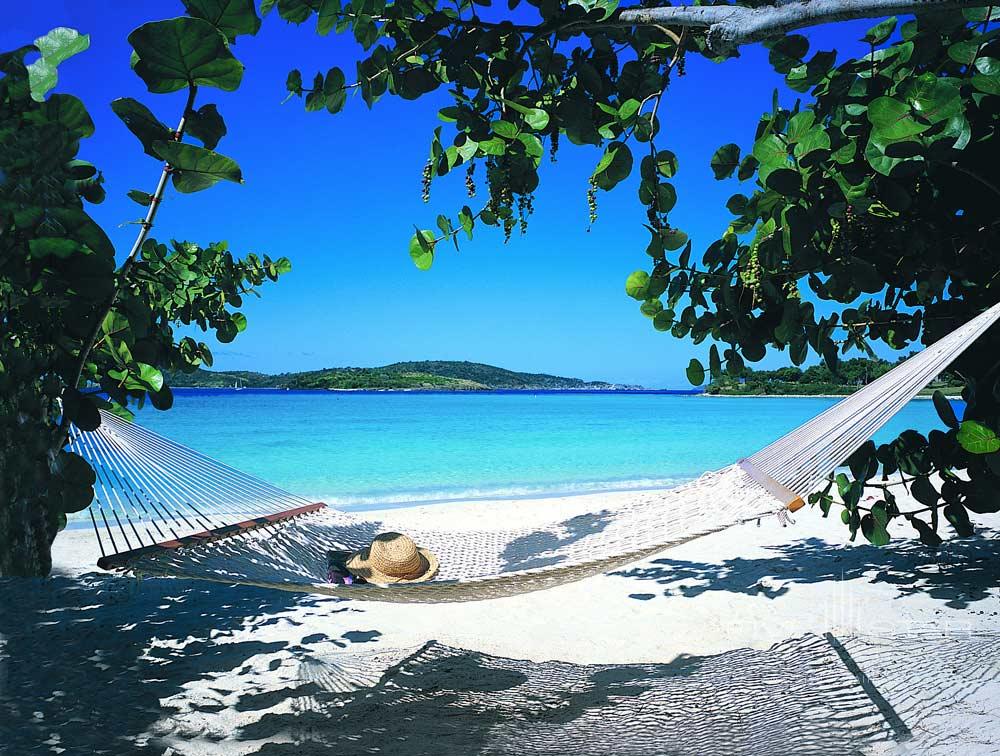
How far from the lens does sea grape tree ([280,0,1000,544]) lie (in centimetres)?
116

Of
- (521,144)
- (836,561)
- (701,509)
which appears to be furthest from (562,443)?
(521,144)

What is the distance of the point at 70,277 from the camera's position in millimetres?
697

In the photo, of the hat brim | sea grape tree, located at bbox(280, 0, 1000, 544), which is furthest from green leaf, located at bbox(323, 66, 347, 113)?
the hat brim

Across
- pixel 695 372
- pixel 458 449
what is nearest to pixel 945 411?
pixel 695 372

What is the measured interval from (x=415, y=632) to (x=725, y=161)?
6.33ft

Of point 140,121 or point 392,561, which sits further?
point 392,561

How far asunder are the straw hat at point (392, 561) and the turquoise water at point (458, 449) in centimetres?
518

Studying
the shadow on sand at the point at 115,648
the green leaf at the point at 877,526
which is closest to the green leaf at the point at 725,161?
the green leaf at the point at 877,526

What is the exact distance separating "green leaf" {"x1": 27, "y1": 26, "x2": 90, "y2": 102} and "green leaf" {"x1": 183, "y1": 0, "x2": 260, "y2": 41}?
0.28 metres

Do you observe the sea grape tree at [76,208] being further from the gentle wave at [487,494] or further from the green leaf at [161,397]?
the gentle wave at [487,494]

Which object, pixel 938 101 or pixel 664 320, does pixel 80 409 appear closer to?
pixel 938 101

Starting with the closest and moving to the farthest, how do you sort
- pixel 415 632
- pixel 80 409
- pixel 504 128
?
1. pixel 80 409
2. pixel 504 128
3. pixel 415 632

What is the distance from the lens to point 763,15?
1.12 m

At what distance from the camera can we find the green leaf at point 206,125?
664mm
